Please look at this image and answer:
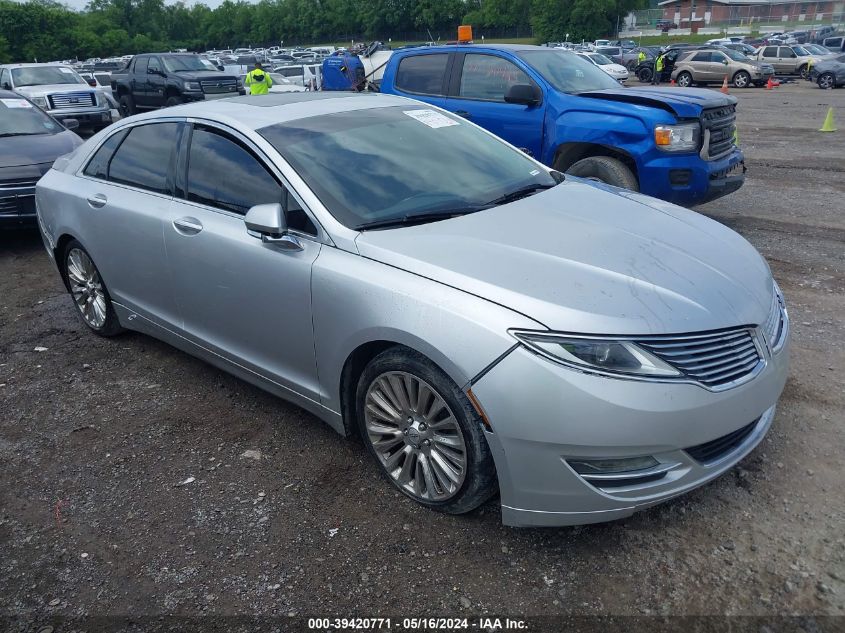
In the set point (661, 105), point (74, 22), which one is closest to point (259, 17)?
point (74, 22)

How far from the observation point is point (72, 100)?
1606cm

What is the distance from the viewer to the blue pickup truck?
6336 millimetres

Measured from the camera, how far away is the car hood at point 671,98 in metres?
6.38

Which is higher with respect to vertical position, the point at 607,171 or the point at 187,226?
the point at 187,226

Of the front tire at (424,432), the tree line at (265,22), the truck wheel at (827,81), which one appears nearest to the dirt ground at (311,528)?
the front tire at (424,432)

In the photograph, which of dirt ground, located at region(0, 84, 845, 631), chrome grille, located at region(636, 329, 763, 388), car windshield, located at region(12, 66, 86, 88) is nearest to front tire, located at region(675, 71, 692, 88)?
car windshield, located at region(12, 66, 86, 88)

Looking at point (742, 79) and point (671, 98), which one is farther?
point (742, 79)

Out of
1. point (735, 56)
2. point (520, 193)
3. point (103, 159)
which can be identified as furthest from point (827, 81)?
point (103, 159)

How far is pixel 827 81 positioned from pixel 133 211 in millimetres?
27769

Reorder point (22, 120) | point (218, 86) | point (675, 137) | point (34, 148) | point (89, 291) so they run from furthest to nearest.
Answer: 1. point (218, 86)
2. point (22, 120)
3. point (34, 148)
4. point (675, 137)
5. point (89, 291)

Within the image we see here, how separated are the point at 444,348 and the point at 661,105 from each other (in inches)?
192

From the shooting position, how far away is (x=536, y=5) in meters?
74.9

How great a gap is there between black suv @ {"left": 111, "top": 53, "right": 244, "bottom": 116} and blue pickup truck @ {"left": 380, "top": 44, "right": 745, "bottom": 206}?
11619mm

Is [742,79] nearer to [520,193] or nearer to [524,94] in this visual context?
[524,94]
